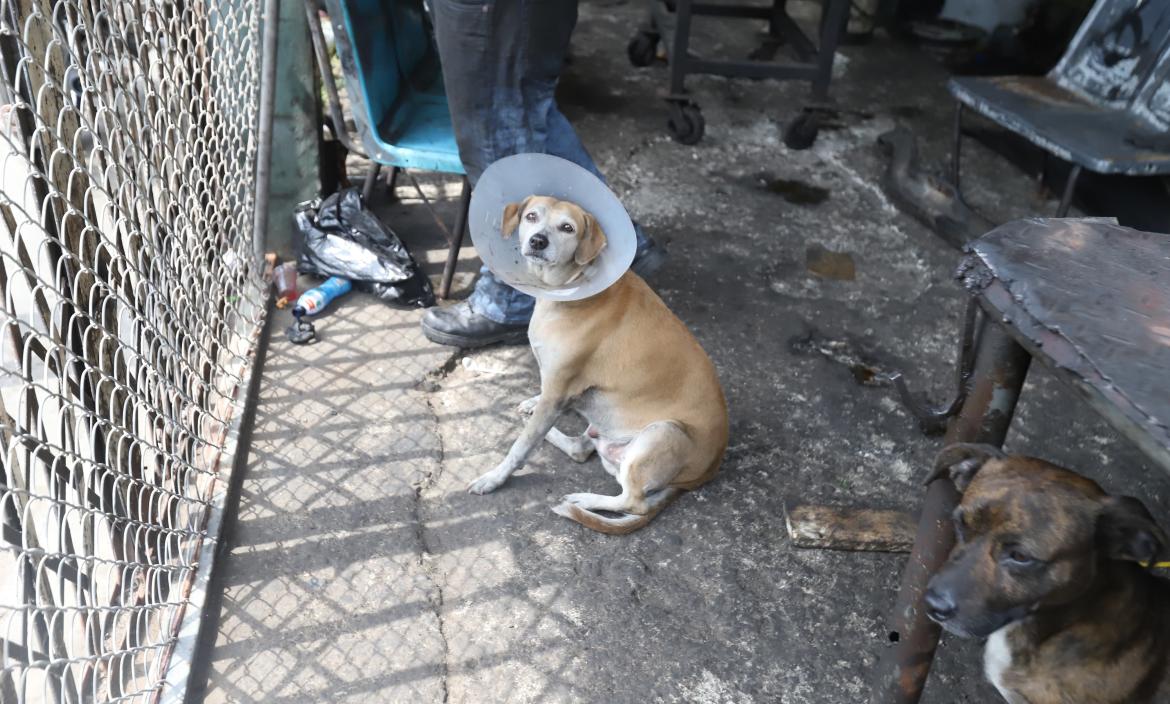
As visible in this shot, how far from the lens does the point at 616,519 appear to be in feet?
9.11

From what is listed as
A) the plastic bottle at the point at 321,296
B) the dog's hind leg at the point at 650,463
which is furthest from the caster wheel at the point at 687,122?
the dog's hind leg at the point at 650,463

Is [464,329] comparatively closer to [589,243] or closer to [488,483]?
[488,483]

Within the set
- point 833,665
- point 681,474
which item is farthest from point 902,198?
point 833,665

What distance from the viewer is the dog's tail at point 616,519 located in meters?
2.76

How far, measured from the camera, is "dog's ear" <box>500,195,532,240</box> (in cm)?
268

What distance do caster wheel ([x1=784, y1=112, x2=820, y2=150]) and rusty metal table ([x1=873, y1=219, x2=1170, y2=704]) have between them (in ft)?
11.0

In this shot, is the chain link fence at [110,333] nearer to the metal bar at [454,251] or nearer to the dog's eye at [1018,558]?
the metal bar at [454,251]

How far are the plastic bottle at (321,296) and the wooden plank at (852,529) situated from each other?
2093 mm

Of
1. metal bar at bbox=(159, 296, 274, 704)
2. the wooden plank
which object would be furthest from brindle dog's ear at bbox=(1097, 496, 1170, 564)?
metal bar at bbox=(159, 296, 274, 704)

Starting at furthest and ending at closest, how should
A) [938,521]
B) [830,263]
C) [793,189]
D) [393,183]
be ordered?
[793,189] → [393,183] → [830,263] → [938,521]

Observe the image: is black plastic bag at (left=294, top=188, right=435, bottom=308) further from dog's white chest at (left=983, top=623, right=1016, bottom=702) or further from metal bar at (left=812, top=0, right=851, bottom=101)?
metal bar at (left=812, top=0, right=851, bottom=101)

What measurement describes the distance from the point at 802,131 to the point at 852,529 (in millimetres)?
2976

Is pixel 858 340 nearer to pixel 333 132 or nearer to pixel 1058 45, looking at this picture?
pixel 333 132

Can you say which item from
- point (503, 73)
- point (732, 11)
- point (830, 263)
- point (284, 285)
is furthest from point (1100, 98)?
point (284, 285)
